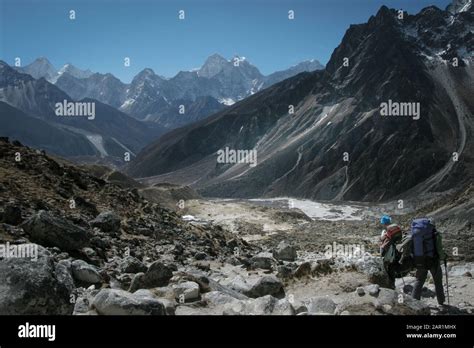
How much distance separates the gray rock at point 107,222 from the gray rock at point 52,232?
391 cm

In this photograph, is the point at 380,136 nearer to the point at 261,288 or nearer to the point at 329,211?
the point at 329,211

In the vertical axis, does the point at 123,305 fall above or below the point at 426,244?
below

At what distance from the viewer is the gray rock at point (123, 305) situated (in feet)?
25.9

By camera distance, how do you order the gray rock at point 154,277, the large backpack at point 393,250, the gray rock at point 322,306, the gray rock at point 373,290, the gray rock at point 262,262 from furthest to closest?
the gray rock at point 262,262
the gray rock at point 154,277
the large backpack at point 393,250
the gray rock at point 373,290
the gray rock at point 322,306

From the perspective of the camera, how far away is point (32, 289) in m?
7.28

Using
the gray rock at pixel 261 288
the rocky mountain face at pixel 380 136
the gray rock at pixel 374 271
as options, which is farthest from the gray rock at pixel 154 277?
the rocky mountain face at pixel 380 136

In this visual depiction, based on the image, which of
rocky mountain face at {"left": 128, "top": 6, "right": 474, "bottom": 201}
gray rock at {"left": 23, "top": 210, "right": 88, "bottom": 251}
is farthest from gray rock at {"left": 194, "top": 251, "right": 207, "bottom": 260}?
rocky mountain face at {"left": 128, "top": 6, "right": 474, "bottom": 201}

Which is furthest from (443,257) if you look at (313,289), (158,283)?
(158,283)

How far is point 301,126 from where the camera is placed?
638 ft

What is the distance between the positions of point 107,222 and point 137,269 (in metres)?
5.30

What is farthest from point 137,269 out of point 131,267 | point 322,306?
point 322,306

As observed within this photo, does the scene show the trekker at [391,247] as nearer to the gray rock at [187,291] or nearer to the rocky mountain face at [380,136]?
the gray rock at [187,291]

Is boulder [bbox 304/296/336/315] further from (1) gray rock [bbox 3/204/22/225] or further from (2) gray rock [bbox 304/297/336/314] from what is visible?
(1) gray rock [bbox 3/204/22/225]
